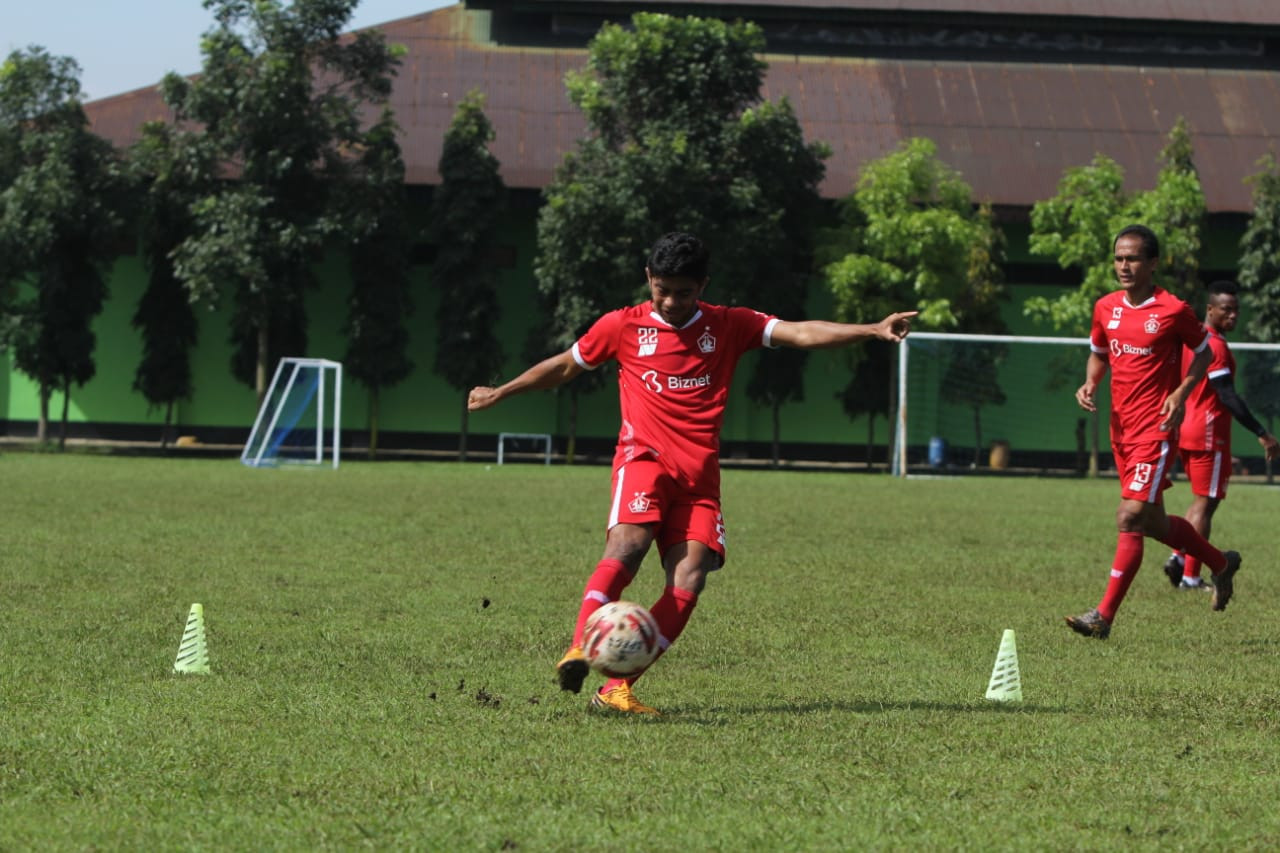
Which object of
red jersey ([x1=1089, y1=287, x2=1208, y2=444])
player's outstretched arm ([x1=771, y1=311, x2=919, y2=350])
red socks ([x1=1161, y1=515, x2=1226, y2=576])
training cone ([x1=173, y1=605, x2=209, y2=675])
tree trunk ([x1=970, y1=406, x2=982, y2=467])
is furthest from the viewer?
tree trunk ([x1=970, y1=406, x2=982, y2=467])

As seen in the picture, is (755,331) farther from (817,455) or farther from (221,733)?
(817,455)

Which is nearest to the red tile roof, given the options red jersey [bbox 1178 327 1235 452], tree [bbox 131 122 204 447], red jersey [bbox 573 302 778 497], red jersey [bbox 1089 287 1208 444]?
tree [bbox 131 122 204 447]

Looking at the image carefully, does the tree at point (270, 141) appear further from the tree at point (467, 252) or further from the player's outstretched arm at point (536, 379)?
the player's outstretched arm at point (536, 379)

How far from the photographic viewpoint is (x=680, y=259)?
6586 mm

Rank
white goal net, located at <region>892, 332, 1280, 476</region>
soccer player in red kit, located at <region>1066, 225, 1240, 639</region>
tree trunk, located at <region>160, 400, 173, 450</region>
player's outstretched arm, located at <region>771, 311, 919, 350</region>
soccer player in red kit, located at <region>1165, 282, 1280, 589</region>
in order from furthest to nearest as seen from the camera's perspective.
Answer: tree trunk, located at <region>160, 400, 173, 450</region> < white goal net, located at <region>892, 332, 1280, 476</region> < soccer player in red kit, located at <region>1165, 282, 1280, 589</region> < soccer player in red kit, located at <region>1066, 225, 1240, 639</region> < player's outstretched arm, located at <region>771, 311, 919, 350</region>

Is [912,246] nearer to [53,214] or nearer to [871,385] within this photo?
[871,385]

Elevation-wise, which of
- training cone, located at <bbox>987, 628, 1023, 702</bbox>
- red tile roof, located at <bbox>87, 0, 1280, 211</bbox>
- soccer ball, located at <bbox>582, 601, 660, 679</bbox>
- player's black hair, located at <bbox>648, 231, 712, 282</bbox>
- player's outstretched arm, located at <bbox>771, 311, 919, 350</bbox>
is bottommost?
training cone, located at <bbox>987, 628, 1023, 702</bbox>

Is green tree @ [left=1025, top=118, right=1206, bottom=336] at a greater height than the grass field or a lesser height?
greater

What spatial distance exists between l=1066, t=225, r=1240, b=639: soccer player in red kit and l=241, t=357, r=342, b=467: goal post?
1987cm

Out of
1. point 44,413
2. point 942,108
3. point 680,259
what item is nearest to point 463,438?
point 44,413

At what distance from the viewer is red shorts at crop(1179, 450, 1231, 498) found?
1192cm

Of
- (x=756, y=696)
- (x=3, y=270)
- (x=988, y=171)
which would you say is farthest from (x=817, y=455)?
(x=756, y=696)

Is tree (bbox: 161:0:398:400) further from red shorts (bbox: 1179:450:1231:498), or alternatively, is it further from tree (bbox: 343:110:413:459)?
red shorts (bbox: 1179:450:1231:498)

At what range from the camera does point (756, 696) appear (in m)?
6.95
